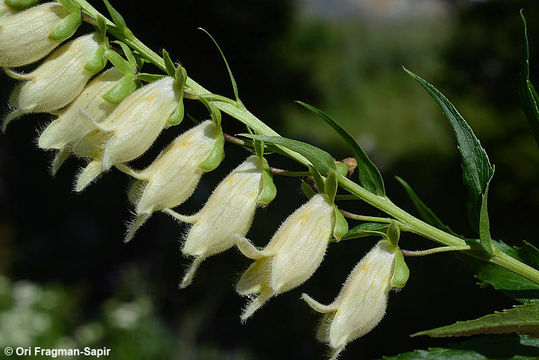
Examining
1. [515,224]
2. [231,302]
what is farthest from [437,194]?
[231,302]

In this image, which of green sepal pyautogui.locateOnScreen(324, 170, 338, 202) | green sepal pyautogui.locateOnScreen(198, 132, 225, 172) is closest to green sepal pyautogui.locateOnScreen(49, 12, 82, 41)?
green sepal pyautogui.locateOnScreen(198, 132, 225, 172)

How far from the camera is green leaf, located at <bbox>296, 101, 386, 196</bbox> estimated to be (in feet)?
3.93

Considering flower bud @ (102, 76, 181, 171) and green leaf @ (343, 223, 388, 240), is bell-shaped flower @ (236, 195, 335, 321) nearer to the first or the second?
green leaf @ (343, 223, 388, 240)

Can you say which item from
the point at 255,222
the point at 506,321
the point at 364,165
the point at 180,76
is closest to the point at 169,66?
the point at 180,76

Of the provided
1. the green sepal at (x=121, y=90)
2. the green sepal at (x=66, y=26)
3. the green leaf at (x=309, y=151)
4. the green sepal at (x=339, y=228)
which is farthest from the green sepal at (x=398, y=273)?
the green sepal at (x=66, y=26)

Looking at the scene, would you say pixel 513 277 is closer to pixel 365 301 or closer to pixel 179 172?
pixel 365 301

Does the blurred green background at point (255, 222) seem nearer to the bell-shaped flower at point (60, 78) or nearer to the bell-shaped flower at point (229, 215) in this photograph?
the bell-shaped flower at point (229, 215)

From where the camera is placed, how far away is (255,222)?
7512 millimetres

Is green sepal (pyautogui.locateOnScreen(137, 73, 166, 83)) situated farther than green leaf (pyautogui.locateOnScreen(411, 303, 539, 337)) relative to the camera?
Yes

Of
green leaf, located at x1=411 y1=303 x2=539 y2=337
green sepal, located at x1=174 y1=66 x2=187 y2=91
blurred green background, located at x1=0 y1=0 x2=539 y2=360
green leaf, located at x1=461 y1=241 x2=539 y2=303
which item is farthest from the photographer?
blurred green background, located at x1=0 y1=0 x2=539 y2=360

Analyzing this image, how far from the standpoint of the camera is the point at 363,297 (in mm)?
1200

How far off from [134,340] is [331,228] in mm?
4293

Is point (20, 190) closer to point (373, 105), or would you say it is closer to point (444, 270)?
point (444, 270)

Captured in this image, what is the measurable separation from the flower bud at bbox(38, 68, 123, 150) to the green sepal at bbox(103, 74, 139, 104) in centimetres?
3
